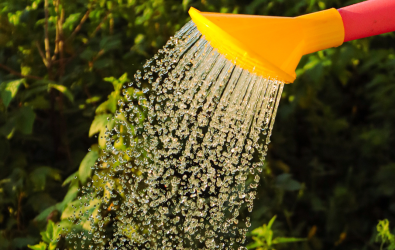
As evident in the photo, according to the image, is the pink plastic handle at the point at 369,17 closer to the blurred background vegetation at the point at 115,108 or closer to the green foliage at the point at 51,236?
the blurred background vegetation at the point at 115,108

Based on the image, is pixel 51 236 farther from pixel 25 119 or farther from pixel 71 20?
pixel 71 20

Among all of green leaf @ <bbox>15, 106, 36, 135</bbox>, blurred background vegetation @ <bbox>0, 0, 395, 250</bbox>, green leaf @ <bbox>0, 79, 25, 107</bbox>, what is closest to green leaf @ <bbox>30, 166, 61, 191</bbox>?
blurred background vegetation @ <bbox>0, 0, 395, 250</bbox>

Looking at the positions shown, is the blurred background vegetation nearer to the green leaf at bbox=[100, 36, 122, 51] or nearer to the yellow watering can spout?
the green leaf at bbox=[100, 36, 122, 51]

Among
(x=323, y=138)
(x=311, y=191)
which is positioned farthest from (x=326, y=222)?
(x=323, y=138)

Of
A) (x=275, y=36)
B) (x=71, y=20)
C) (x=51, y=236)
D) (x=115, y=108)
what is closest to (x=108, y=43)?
(x=71, y=20)

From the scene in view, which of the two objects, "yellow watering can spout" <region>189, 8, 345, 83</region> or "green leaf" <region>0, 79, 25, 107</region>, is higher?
"yellow watering can spout" <region>189, 8, 345, 83</region>
